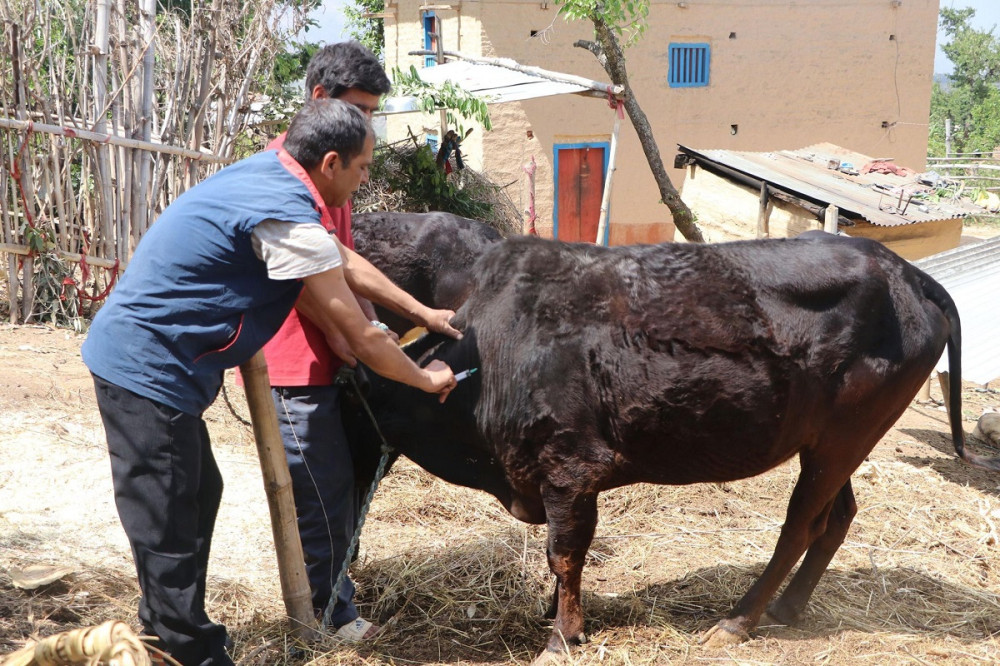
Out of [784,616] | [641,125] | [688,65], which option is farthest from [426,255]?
[688,65]

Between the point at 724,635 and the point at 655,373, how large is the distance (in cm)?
106

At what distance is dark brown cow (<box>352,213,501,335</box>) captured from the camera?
500 cm

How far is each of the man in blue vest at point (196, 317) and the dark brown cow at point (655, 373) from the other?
24.9 inches

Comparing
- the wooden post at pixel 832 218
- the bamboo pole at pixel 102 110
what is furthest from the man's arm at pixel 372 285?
the wooden post at pixel 832 218

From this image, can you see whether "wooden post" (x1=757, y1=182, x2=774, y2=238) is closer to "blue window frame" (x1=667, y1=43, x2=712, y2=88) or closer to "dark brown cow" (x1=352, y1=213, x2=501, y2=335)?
"blue window frame" (x1=667, y1=43, x2=712, y2=88)

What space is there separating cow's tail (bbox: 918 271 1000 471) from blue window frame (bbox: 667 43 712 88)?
41.8 ft

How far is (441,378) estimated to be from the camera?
3004mm

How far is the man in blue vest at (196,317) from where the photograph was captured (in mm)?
2521

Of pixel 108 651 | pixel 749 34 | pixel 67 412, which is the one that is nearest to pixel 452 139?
pixel 67 412

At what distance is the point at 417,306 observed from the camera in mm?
3250

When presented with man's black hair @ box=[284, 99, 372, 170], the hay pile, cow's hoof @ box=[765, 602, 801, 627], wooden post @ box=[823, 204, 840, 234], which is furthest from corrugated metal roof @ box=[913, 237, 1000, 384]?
man's black hair @ box=[284, 99, 372, 170]

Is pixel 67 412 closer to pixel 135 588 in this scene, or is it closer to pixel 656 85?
pixel 135 588

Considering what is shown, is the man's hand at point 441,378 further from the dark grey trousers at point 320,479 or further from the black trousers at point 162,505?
the black trousers at point 162,505

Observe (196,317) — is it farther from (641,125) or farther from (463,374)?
(641,125)
